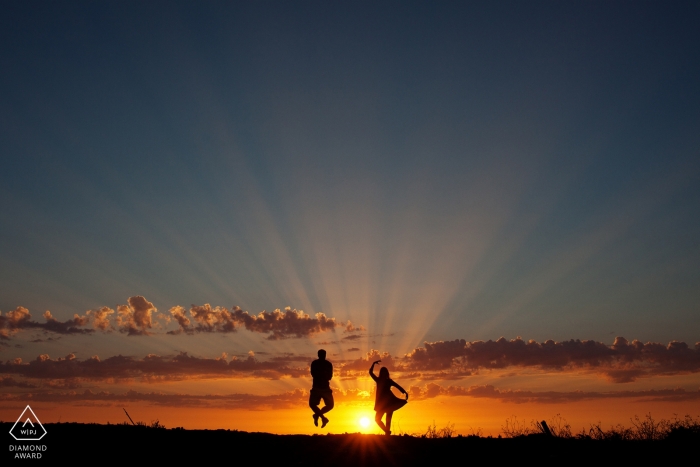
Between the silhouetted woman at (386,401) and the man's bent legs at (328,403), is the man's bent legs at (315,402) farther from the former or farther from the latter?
the silhouetted woman at (386,401)

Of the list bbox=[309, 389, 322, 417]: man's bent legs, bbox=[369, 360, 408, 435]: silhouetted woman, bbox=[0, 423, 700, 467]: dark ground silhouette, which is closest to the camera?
bbox=[0, 423, 700, 467]: dark ground silhouette

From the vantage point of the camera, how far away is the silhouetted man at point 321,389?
19.9 m

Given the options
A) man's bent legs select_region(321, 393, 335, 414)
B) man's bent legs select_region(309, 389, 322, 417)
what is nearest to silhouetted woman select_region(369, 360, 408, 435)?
man's bent legs select_region(321, 393, 335, 414)

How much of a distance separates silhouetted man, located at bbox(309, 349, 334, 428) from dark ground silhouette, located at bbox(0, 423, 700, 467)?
256 cm

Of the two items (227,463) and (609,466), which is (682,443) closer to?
(609,466)

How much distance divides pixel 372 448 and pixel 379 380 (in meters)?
4.03

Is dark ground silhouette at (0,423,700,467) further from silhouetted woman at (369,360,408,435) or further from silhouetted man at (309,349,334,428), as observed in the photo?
silhouetted man at (309,349,334,428)

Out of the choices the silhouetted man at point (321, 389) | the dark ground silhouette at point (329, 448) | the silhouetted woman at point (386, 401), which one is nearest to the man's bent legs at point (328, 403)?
the silhouetted man at point (321, 389)

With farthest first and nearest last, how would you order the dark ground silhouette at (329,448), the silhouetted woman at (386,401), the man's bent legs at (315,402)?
1. the man's bent legs at (315,402)
2. the silhouetted woman at (386,401)
3. the dark ground silhouette at (329,448)

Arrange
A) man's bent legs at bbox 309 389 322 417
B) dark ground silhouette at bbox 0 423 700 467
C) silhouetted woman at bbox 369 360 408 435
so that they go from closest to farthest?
dark ground silhouette at bbox 0 423 700 467 → silhouetted woman at bbox 369 360 408 435 → man's bent legs at bbox 309 389 322 417

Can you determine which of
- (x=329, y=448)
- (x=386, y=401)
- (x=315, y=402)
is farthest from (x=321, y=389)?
(x=329, y=448)

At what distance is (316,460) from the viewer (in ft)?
47.9

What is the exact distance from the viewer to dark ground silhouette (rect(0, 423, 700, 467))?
14750 millimetres

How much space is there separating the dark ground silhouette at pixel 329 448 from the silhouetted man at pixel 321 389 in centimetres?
256
